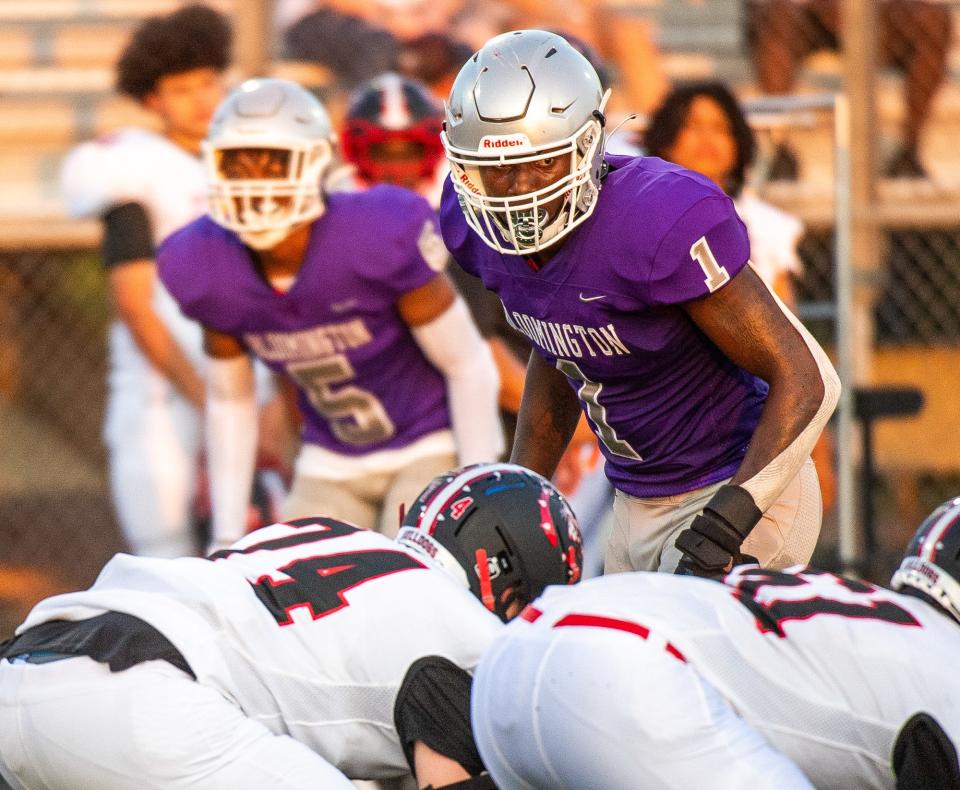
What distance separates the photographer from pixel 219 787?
237 centimetres

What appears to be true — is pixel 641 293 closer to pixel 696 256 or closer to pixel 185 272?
Answer: pixel 696 256

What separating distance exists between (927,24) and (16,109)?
13.1ft

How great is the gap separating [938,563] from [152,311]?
3.45 meters

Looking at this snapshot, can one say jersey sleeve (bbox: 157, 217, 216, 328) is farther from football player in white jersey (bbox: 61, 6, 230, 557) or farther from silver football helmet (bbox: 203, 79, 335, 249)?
football player in white jersey (bbox: 61, 6, 230, 557)

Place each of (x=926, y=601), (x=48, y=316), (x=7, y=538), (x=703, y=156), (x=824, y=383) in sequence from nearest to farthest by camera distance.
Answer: (x=926, y=601), (x=824, y=383), (x=703, y=156), (x=7, y=538), (x=48, y=316)

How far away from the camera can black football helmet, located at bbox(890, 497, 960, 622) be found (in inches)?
87.4

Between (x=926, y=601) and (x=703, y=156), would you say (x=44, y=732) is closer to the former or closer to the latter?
(x=926, y=601)

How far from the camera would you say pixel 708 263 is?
2.80 meters

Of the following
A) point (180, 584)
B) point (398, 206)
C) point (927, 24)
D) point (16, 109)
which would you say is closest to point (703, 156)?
point (398, 206)

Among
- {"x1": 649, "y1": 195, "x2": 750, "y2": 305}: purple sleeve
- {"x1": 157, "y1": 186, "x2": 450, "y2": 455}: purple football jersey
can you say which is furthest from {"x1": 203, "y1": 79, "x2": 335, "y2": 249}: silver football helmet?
{"x1": 649, "y1": 195, "x2": 750, "y2": 305}: purple sleeve

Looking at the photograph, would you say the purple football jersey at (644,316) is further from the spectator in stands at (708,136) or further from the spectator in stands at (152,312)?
the spectator in stands at (152,312)

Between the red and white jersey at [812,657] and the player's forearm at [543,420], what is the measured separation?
114cm

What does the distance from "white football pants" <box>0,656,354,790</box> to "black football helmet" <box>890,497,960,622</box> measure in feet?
2.83

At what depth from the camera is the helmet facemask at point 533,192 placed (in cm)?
280
